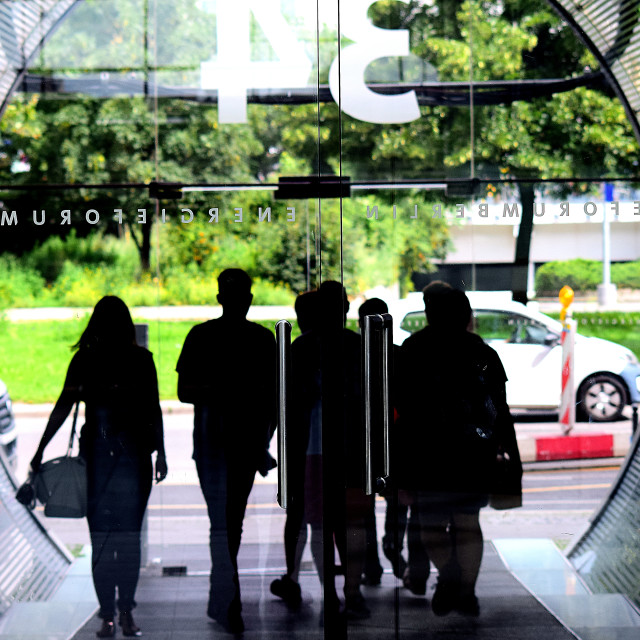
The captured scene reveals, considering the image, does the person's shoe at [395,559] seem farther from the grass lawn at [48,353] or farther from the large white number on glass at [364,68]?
the large white number on glass at [364,68]

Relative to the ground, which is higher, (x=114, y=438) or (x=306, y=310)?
(x=306, y=310)

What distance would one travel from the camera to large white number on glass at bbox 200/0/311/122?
3.81m

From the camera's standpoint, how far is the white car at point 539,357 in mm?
3891

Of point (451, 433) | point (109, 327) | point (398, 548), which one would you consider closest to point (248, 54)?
point (109, 327)

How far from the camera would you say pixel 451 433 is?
13.0 ft

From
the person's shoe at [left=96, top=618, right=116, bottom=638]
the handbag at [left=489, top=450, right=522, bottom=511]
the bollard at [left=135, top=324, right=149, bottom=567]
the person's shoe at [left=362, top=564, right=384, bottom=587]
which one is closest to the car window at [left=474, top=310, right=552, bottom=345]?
the handbag at [left=489, top=450, right=522, bottom=511]

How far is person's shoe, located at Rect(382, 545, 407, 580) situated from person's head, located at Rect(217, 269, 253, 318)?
1.10m

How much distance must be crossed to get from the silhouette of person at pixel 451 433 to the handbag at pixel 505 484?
0.02 meters

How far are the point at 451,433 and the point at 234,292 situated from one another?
3.37 feet

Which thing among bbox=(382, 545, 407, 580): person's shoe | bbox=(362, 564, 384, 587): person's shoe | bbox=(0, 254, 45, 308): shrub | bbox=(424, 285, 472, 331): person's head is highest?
bbox=(0, 254, 45, 308): shrub

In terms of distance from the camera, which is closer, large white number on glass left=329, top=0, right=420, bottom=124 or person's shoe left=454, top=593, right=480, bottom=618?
large white number on glass left=329, top=0, right=420, bottom=124

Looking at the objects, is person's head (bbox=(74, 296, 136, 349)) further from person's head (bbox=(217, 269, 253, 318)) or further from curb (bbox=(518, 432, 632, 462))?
curb (bbox=(518, 432, 632, 462))

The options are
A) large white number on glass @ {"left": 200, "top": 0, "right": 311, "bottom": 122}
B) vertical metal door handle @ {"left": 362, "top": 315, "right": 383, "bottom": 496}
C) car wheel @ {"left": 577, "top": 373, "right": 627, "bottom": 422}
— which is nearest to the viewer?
vertical metal door handle @ {"left": 362, "top": 315, "right": 383, "bottom": 496}

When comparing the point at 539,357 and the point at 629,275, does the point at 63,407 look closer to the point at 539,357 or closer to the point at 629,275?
the point at 539,357
